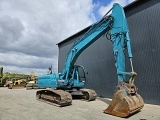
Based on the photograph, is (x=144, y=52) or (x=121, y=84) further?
(x=144, y=52)

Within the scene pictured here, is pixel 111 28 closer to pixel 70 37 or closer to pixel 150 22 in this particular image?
pixel 150 22

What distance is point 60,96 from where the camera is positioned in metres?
10.9

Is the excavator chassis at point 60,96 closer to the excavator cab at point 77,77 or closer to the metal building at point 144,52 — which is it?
the excavator cab at point 77,77

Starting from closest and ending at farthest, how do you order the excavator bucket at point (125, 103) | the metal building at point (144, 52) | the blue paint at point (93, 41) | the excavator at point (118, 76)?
the excavator bucket at point (125, 103)
the excavator at point (118, 76)
the blue paint at point (93, 41)
the metal building at point (144, 52)

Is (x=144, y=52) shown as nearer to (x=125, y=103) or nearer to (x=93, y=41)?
(x=93, y=41)

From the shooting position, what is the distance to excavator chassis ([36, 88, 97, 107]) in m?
10.9

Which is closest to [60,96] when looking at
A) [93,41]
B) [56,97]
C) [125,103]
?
[56,97]

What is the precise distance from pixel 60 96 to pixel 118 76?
354cm

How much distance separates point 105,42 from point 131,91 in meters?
8.16

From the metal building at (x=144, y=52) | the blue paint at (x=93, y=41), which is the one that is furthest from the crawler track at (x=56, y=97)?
the metal building at (x=144, y=52)

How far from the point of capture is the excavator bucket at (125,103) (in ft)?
26.3

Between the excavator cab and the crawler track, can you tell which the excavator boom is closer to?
the crawler track

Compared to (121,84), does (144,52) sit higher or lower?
higher

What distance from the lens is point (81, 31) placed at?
1962 cm
